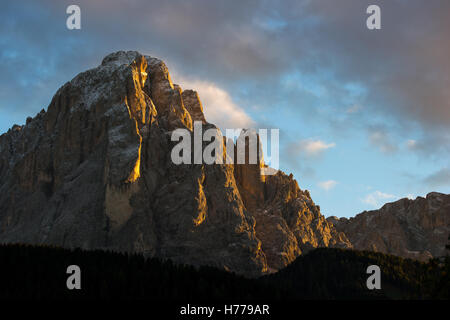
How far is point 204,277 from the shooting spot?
188875mm
